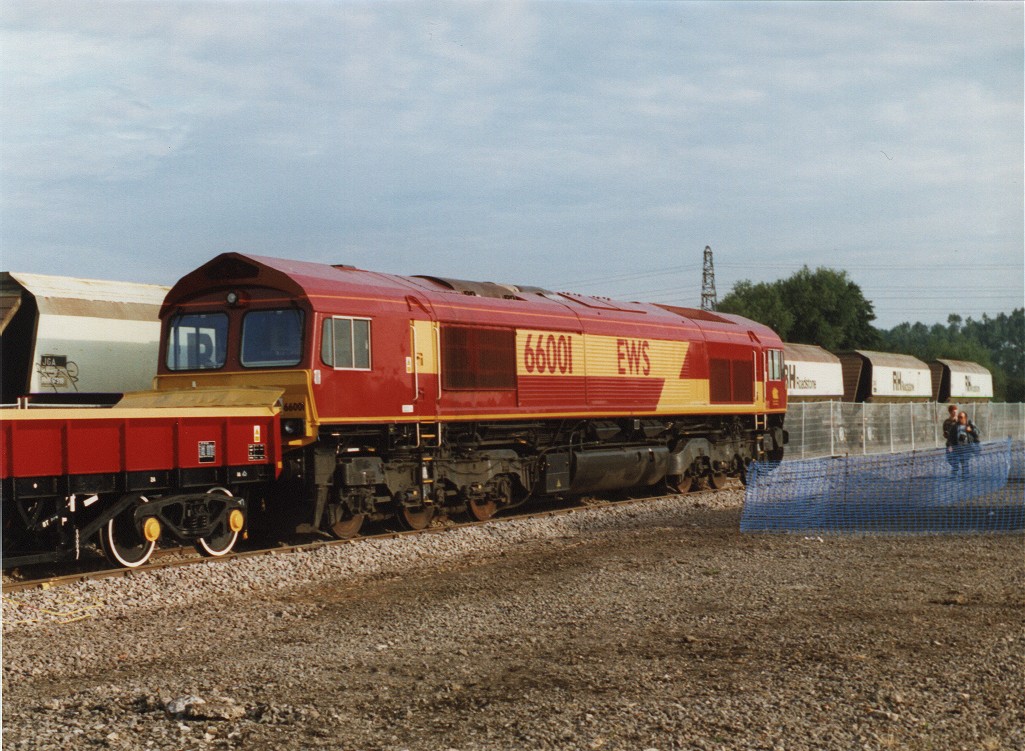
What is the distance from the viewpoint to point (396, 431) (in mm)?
15797

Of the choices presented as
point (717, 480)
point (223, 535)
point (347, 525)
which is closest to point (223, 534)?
point (223, 535)

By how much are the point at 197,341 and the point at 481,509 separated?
18.6 ft

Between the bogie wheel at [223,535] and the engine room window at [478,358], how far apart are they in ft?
13.7

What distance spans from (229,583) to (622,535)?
6.48 m

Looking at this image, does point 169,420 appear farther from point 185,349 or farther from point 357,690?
point 357,690

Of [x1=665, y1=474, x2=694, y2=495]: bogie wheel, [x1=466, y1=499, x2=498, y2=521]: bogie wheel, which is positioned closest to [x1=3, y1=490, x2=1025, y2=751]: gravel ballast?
[x1=466, y1=499, x2=498, y2=521]: bogie wheel

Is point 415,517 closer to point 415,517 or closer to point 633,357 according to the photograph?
point 415,517

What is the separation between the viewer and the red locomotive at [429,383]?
14.7 m

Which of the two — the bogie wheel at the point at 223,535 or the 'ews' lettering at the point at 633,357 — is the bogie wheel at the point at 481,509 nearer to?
the 'ews' lettering at the point at 633,357

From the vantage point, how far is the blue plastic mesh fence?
1673 centimetres

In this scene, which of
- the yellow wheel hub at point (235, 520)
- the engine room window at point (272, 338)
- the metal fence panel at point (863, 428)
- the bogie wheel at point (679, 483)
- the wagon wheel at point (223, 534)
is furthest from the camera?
the metal fence panel at point (863, 428)

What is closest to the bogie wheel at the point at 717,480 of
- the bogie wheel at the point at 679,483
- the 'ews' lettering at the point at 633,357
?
the bogie wheel at the point at 679,483

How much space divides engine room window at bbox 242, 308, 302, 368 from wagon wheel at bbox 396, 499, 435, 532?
3.34 meters

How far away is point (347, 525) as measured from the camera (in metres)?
15.7
